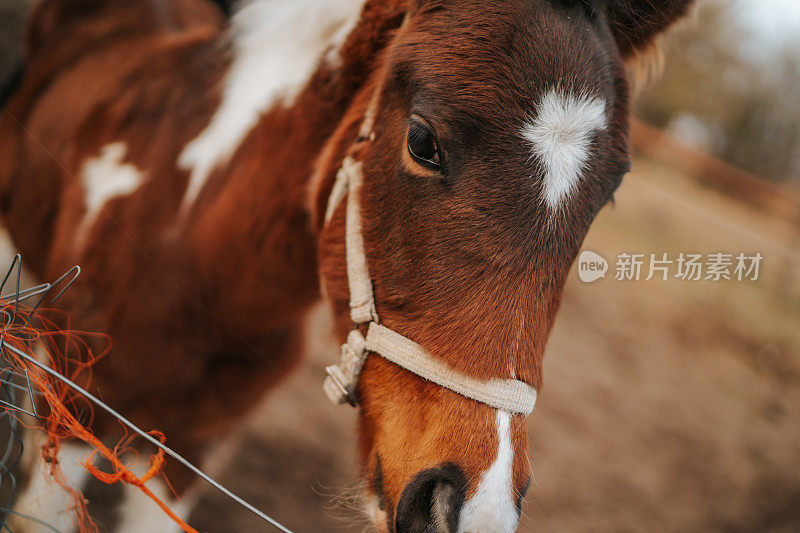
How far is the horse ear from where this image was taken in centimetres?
94

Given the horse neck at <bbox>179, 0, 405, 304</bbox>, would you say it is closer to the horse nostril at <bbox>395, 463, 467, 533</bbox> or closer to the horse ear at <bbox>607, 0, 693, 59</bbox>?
the horse ear at <bbox>607, 0, 693, 59</bbox>

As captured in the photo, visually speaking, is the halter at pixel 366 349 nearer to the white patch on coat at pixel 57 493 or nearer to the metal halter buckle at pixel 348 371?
the metal halter buckle at pixel 348 371

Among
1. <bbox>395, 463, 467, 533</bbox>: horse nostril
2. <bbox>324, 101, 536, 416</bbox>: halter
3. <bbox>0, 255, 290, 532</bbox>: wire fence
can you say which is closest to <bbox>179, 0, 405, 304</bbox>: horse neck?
<bbox>324, 101, 536, 416</bbox>: halter

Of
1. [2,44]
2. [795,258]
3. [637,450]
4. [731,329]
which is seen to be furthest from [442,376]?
[637,450]

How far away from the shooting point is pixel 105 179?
4.26ft

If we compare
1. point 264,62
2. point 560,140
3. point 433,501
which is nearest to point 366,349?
point 433,501

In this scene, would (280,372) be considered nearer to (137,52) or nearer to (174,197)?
(174,197)

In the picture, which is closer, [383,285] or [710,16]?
[383,285]

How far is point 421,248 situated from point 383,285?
0.10 metres

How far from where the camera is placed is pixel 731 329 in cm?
207

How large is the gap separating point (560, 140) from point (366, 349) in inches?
16.9

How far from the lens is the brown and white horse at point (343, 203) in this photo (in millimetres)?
725

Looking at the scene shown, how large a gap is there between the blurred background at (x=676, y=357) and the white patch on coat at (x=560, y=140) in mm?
456

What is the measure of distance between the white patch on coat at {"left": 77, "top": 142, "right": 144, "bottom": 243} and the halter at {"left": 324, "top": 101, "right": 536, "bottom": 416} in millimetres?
611
